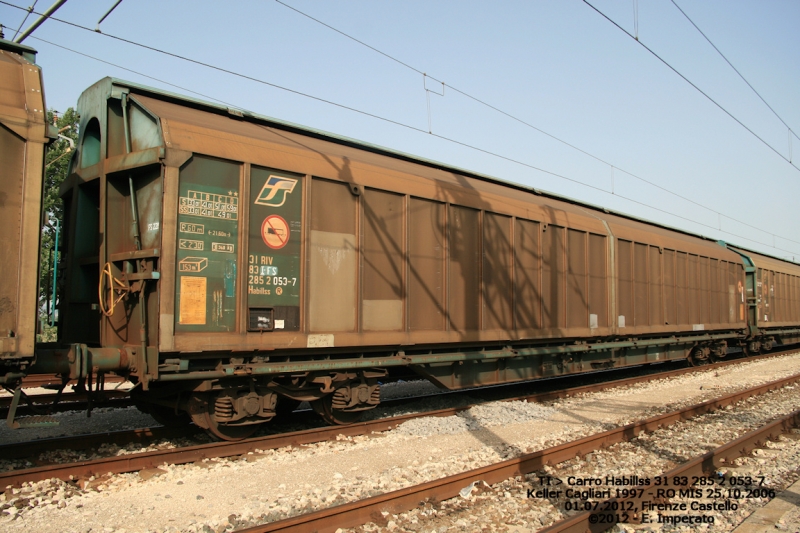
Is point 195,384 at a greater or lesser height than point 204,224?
lesser

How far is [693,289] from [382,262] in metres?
12.7

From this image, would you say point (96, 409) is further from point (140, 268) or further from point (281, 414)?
point (140, 268)

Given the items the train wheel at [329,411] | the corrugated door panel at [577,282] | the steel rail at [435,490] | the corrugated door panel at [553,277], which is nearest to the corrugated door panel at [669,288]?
the corrugated door panel at [577,282]

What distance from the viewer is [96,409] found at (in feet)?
30.7

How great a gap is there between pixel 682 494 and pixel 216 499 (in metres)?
4.58

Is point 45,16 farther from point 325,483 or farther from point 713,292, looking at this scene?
point 713,292

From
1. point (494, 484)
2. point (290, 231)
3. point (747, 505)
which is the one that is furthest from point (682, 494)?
point (290, 231)

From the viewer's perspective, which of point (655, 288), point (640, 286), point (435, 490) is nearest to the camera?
point (435, 490)

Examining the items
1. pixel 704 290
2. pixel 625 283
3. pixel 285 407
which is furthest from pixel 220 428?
pixel 704 290

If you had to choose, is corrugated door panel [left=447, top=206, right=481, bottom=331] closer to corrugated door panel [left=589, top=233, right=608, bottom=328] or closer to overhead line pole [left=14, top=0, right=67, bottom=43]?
corrugated door panel [left=589, top=233, right=608, bottom=328]

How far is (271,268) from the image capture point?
6965mm

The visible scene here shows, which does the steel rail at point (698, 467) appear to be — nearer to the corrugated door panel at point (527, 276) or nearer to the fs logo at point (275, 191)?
the corrugated door panel at point (527, 276)

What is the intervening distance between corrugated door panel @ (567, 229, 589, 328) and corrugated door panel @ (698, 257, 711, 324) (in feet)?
24.1

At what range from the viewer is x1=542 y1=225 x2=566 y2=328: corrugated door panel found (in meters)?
11.2
